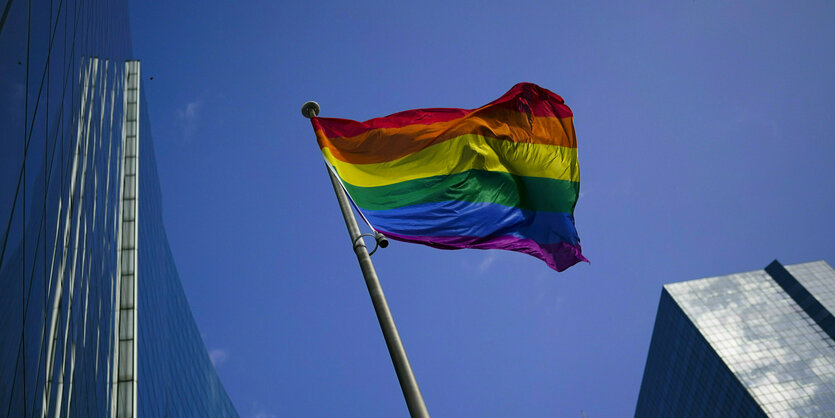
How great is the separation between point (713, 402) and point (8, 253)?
11214 cm

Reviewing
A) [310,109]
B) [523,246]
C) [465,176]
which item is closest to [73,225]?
[310,109]

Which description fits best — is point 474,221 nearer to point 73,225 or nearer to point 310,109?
point 310,109

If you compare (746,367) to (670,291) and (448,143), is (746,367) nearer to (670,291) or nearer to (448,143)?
(670,291)

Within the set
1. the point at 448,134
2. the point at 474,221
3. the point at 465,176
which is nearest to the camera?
the point at 474,221

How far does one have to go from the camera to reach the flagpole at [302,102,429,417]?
8.37 metres

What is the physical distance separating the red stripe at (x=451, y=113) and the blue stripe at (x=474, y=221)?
2.12 metres

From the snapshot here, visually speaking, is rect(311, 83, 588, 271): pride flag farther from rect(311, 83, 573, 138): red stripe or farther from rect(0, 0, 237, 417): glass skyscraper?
rect(0, 0, 237, 417): glass skyscraper

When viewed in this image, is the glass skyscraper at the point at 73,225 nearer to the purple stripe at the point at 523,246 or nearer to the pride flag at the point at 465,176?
the pride flag at the point at 465,176

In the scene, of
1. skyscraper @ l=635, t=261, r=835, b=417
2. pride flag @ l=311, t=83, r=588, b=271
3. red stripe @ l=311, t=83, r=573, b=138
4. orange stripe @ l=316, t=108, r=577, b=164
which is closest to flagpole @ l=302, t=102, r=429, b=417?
pride flag @ l=311, t=83, r=588, b=271

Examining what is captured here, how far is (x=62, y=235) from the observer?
15.9 m

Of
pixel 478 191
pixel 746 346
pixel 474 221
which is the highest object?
pixel 746 346

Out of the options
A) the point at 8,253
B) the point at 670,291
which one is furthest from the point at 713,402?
the point at 8,253

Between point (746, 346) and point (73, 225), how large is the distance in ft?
358

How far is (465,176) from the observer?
14070 mm
